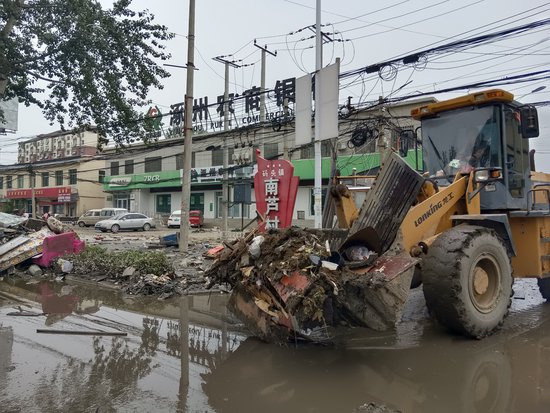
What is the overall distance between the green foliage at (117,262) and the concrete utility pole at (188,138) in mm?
3674

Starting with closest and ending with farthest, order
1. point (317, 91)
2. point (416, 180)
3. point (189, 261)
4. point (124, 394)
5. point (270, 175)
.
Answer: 1. point (124, 394)
2. point (416, 180)
3. point (270, 175)
4. point (317, 91)
5. point (189, 261)

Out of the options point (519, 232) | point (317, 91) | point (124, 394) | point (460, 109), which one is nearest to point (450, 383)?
point (124, 394)

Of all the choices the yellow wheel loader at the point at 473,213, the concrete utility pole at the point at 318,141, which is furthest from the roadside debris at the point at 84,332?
the concrete utility pole at the point at 318,141

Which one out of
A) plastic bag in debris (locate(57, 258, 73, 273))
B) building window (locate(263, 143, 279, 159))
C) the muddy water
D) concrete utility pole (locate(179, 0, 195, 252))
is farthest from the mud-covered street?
building window (locate(263, 143, 279, 159))

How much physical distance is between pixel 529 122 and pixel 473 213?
1.58 metres

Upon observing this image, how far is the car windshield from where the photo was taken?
6.62 meters

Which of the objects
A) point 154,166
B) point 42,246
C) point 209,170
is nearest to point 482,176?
point 42,246

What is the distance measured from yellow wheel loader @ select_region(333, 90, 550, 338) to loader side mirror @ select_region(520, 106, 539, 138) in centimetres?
1

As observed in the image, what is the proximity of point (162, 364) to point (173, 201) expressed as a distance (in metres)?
40.8

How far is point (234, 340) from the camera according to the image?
5.88m

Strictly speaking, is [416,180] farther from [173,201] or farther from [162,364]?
[173,201]

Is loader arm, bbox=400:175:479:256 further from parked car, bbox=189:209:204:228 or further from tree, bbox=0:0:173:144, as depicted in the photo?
parked car, bbox=189:209:204:228

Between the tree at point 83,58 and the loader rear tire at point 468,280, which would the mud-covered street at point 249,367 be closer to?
the loader rear tire at point 468,280

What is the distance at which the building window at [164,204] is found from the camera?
45.0 metres
